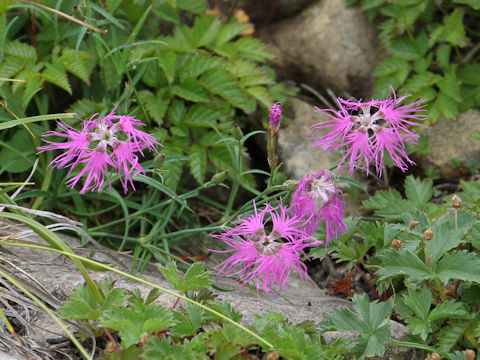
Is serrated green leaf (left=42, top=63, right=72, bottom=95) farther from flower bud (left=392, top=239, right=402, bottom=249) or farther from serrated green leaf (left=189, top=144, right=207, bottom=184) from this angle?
flower bud (left=392, top=239, right=402, bottom=249)

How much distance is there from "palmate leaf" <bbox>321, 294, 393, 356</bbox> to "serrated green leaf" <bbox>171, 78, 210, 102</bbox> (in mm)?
1076

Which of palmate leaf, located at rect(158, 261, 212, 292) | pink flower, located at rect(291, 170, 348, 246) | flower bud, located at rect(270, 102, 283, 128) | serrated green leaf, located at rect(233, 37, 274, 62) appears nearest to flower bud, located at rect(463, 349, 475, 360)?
pink flower, located at rect(291, 170, 348, 246)

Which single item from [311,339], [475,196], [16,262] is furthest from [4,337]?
[475,196]

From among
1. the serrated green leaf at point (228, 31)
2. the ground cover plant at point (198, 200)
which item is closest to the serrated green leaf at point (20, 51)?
the ground cover plant at point (198, 200)

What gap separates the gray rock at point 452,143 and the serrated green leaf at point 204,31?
1.08m

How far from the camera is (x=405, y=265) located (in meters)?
1.48

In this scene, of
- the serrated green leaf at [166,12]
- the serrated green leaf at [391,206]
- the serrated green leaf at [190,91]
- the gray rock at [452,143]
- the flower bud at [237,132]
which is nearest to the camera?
the flower bud at [237,132]

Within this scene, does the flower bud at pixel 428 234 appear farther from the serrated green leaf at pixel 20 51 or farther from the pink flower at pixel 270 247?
the serrated green leaf at pixel 20 51

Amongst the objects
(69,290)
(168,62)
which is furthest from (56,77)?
(69,290)

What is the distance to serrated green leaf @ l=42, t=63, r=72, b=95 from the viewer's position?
6.49 ft

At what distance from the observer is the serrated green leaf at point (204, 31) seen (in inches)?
93.7

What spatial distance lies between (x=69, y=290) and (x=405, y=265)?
0.94 metres

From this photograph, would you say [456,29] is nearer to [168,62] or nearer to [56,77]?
[168,62]

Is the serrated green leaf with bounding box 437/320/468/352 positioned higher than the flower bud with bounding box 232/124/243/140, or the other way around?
the flower bud with bounding box 232/124/243/140
